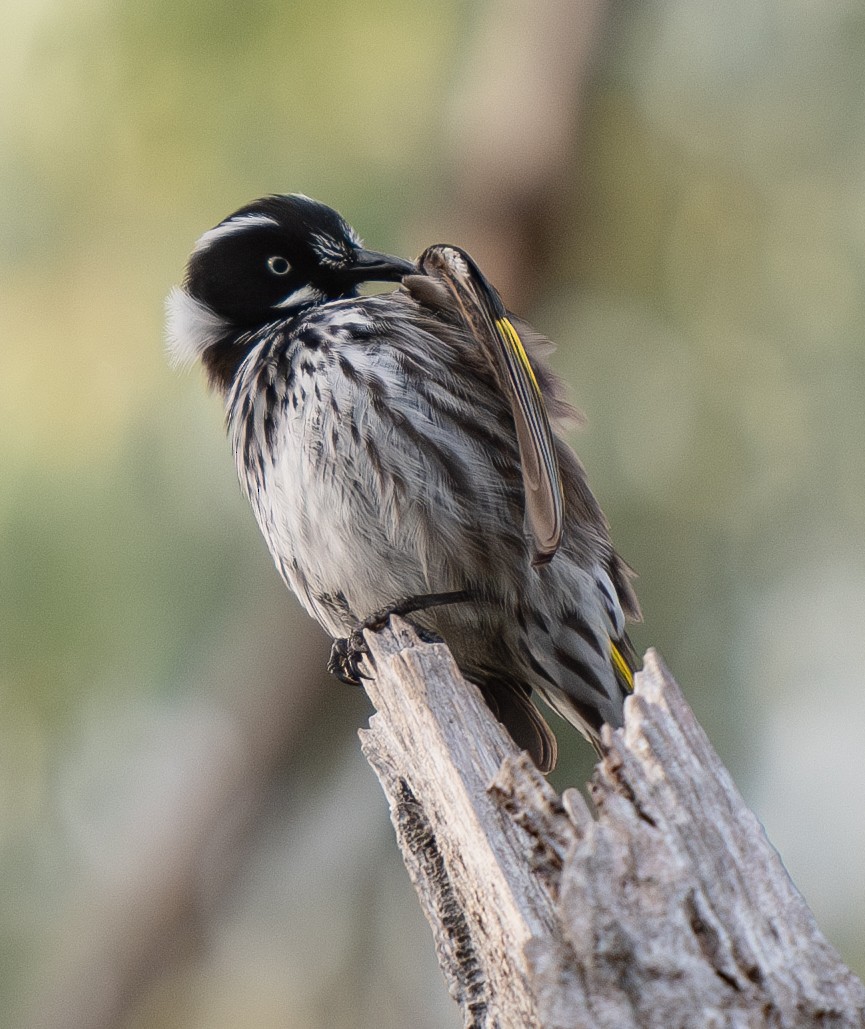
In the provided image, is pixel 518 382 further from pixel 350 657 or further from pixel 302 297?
pixel 302 297

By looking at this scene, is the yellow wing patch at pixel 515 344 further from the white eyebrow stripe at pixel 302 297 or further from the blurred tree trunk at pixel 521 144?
the blurred tree trunk at pixel 521 144

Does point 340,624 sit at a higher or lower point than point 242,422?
lower

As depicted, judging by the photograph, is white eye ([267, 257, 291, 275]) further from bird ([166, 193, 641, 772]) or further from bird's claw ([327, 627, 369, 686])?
bird's claw ([327, 627, 369, 686])

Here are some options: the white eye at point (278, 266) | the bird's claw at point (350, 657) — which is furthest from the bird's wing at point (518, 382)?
the white eye at point (278, 266)

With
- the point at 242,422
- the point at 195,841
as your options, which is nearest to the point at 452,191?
the point at 242,422

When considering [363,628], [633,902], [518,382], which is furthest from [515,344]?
[633,902]

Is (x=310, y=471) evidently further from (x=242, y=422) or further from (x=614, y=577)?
(x=614, y=577)

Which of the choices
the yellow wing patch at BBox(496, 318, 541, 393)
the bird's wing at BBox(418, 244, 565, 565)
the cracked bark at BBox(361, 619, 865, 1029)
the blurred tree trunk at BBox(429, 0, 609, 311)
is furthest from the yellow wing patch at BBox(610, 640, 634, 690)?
the blurred tree trunk at BBox(429, 0, 609, 311)
